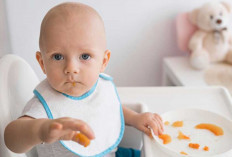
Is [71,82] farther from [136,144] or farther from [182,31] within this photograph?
[182,31]

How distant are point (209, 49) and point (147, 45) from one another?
29 cm

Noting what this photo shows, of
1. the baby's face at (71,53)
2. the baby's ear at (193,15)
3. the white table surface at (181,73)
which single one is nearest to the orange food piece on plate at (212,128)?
the baby's face at (71,53)

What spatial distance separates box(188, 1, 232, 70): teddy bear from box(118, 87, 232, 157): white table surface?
47 cm

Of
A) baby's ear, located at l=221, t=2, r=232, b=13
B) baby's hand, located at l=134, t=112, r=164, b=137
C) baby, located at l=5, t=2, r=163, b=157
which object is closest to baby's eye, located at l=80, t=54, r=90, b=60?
baby, located at l=5, t=2, r=163, b=157

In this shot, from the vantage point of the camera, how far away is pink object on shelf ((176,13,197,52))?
4.84ft

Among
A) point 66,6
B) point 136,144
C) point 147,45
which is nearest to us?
point 66,6

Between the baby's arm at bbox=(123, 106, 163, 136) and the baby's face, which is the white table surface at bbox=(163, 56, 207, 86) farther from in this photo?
the baby's face

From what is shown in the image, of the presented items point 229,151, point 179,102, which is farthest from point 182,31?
point 229,151

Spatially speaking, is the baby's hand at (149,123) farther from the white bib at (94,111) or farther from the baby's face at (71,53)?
the baby's face at (71,53)

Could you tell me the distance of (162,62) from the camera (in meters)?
1.59

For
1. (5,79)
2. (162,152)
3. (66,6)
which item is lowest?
(162,152)

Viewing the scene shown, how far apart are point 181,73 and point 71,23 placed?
83 cm

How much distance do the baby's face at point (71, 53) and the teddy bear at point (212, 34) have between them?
818mm

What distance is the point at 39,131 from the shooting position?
1.82 feet
